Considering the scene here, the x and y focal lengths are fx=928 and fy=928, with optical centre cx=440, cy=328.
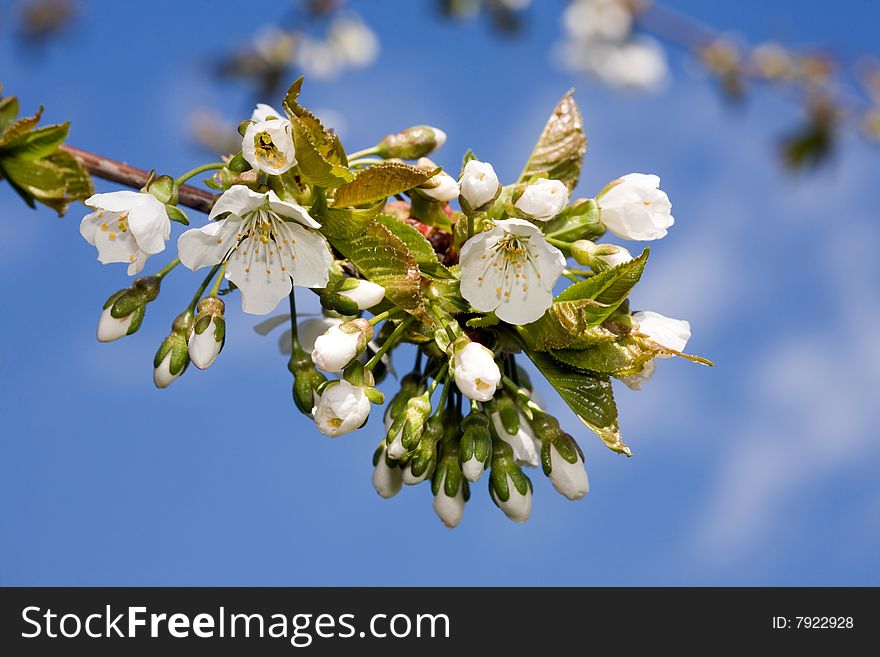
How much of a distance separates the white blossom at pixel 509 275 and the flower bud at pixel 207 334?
548mm

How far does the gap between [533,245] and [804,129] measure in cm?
551

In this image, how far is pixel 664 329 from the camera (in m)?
2.13

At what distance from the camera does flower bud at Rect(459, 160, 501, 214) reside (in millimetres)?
1927

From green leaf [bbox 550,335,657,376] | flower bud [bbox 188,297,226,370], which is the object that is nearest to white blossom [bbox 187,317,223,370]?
flower bud [bbox 188,297,226,370]

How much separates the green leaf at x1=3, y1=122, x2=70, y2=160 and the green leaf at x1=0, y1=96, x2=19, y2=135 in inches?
2.4

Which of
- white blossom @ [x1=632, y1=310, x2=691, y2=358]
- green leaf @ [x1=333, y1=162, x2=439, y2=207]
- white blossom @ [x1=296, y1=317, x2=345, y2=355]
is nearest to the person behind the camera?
green leaf @ [x1=333, y1=162, x2=439, y2=207]

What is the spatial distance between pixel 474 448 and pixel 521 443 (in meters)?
0.19

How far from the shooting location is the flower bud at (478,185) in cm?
193

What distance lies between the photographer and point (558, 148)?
2.33m

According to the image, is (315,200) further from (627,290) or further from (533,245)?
(627,290)

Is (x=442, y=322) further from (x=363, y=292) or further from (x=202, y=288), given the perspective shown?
(x=202, y=288)

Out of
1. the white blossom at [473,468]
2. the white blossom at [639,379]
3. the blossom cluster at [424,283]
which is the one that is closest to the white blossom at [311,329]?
the blossom cluster at [424,283]

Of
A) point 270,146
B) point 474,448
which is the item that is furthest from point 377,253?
point 474,448

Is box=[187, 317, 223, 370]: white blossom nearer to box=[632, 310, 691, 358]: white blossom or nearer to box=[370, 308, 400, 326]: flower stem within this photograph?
box=[370, 308, 400, 326]: flower stem
